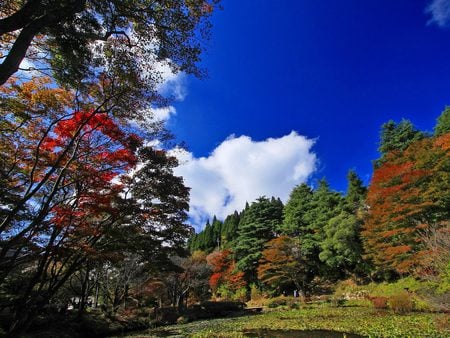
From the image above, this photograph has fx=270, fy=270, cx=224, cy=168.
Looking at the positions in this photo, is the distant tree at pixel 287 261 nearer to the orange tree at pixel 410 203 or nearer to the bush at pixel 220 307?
the bush at pixel 220 307

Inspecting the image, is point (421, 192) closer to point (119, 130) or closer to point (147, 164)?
point (147, 164)

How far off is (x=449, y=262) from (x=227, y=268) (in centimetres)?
2768

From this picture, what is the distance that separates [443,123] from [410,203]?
47.8 feet

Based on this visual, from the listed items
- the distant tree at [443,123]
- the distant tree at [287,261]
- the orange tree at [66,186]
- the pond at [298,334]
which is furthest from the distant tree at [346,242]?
the orange tree at [66,186]

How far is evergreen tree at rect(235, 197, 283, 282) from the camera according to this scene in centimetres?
3027

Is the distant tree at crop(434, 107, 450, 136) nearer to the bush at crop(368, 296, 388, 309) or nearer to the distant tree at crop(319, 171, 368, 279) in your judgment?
the distant tree at crop(319, 171, 368, 279)

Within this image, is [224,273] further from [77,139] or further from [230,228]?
[77,139]

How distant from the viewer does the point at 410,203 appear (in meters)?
16.3

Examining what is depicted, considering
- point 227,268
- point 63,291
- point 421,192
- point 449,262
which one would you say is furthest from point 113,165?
point 227,268

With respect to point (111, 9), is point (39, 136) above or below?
below

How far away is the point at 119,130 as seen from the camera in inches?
342

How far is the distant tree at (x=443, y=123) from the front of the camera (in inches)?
964

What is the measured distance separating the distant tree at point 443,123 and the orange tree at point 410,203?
8814mm

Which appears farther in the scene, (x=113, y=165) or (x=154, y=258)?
(x=154, y=258)
